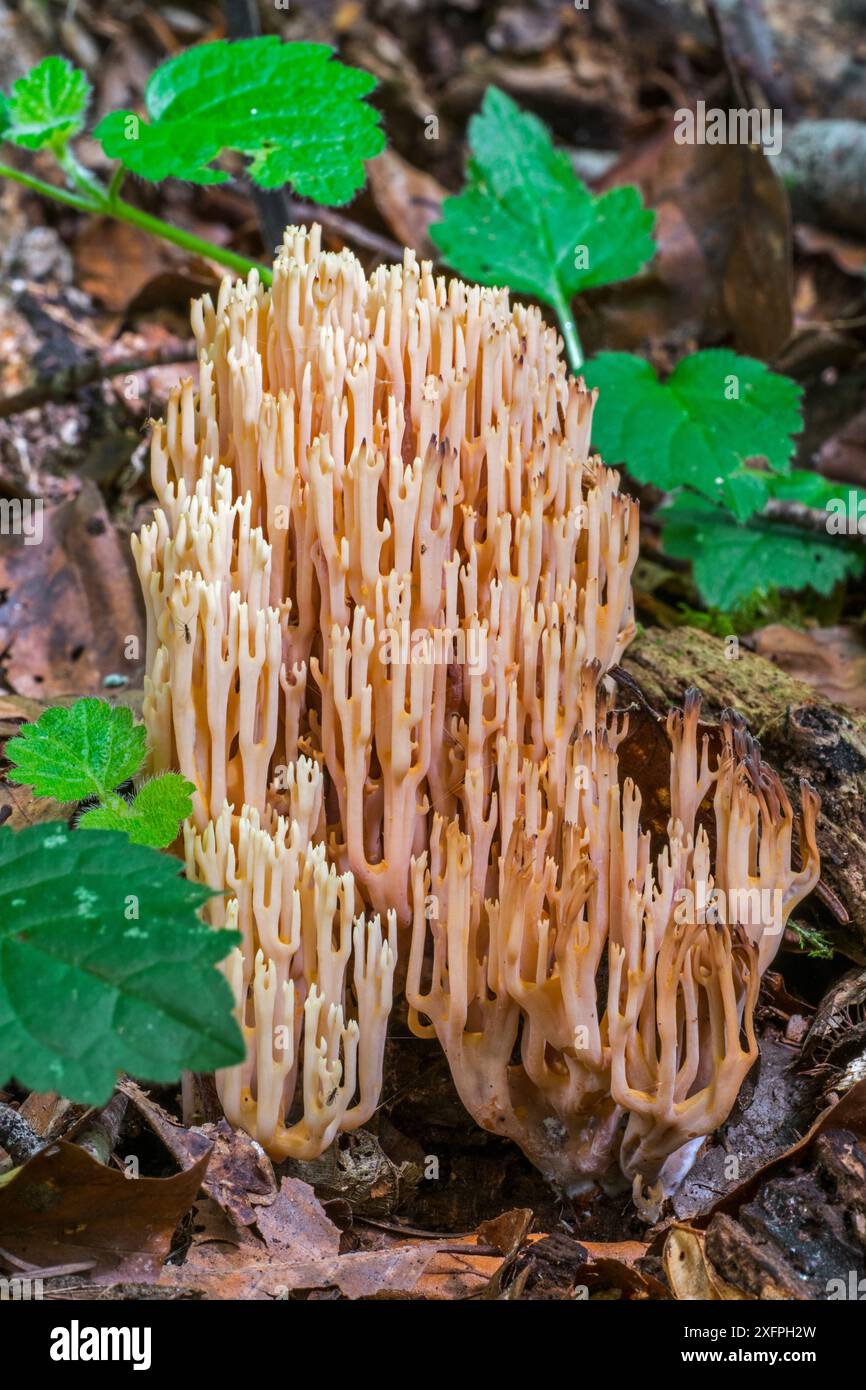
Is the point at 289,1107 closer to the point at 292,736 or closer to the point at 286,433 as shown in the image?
the point at 292,736

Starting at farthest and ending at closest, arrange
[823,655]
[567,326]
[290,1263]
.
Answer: [567,326]
[823,655]
[290,1263]

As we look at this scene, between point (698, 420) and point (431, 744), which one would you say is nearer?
point (431, 744)

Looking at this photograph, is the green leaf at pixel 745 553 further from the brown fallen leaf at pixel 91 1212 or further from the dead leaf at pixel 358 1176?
the brown fallen leaf at pixel 91 1212

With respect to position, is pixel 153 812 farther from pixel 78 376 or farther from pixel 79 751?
pixel 78 376

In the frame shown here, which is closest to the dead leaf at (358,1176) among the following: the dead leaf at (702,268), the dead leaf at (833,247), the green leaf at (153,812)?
the green leaf at (153,812)

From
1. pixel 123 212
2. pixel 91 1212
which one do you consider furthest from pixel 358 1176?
pixel 123 212

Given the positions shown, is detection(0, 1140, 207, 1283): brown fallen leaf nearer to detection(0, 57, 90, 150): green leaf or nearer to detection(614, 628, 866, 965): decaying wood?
detection(614, 628, 866, 965): decaying wood

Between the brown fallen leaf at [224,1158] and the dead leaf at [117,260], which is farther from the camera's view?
the dead leaf at [117,260]
